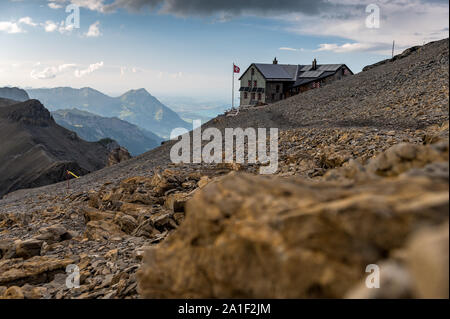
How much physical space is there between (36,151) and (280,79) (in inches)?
2520

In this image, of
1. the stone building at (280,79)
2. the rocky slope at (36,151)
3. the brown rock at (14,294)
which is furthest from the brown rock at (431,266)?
the rocky slope at (36,151)

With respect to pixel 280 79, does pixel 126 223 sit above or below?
below

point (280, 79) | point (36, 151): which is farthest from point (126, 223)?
point (36, 151)

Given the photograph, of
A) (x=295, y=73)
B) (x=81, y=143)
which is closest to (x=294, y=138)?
(x=295, y=73)

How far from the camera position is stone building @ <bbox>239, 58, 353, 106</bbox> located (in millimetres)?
68062

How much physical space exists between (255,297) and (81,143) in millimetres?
119095

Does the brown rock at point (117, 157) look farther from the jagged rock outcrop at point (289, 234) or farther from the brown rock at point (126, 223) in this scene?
the jagged rock outcrop at point (289, 234)

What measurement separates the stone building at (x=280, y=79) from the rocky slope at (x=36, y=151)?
41.3m

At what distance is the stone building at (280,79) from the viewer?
6806cm

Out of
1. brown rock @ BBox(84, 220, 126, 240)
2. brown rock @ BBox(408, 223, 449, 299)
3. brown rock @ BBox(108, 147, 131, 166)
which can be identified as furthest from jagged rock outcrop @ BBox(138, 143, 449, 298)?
brown rock @ BBox(108, 147, 131, 166)

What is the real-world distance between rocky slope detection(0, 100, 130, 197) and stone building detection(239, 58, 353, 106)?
136 ft

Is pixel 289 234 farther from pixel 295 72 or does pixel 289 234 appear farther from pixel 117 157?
pixel 295 72

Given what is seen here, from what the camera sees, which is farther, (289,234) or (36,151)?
(36,151)

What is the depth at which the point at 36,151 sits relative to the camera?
8050cm
